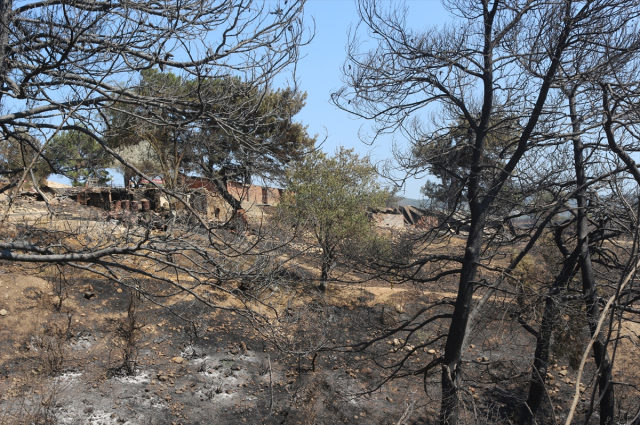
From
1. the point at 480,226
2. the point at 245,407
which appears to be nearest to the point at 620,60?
the point at 480,226

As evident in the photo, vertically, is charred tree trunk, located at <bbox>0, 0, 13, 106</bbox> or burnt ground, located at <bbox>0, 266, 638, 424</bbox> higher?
charred tree trunk, located at <bbox>0, 0, 13, 106</bbox>

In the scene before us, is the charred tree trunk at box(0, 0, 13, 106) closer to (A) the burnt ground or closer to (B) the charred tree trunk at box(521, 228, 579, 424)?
(A) the burnt ground

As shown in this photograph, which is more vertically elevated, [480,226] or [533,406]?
[480,226]

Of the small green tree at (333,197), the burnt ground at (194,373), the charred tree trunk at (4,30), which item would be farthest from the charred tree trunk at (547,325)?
the small green tree at (333,197)

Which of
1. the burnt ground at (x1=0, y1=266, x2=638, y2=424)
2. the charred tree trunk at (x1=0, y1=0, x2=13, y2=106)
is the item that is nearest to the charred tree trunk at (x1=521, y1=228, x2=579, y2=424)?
the burnt ground at (x1=0, y1=266, x2=638, y2=424)

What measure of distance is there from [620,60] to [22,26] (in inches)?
239

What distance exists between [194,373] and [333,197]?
8.02 m

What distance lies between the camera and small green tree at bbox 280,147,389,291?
49.5 ft

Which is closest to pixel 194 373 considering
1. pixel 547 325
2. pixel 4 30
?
pixel 547 325

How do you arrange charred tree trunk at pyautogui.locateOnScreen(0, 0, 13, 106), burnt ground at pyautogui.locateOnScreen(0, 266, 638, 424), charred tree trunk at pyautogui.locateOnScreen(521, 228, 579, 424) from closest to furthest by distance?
charred tree trunk at pyautogui.locateOnScreen(0, 0, 13, 106) → charred tree trunk at pyautogui.locateOnScreen(521, 228, 579, 424) → burnt ground at pyautogui.locateOnScreen(0, 266, 638, 424)

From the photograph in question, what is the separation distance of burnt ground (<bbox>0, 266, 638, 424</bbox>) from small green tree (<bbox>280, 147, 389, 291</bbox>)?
3.72 m

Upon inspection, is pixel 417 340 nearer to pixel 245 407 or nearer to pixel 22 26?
pixel 245 407

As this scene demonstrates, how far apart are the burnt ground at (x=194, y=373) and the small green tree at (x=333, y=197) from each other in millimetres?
3716

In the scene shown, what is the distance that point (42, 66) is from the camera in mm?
3740
